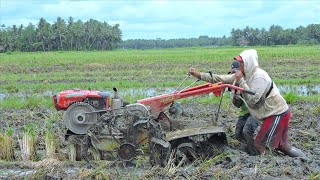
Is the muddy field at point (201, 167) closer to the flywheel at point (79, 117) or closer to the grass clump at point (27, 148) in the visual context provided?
the grass clump at point (27, 148)

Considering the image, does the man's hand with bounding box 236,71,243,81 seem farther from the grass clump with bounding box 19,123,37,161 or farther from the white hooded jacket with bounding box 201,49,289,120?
the grass clump with bounding box 19,123,37,161

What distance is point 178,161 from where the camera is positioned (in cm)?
597

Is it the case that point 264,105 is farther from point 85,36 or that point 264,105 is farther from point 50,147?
point 85,36

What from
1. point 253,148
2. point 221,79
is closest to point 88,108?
point 221,79

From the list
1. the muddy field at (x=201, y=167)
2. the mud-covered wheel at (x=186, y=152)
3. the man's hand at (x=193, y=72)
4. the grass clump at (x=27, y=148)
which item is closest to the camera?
the muddy field at (x=201, y=167)

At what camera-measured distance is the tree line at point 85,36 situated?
77.1m

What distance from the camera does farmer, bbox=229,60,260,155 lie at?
21.1 ft

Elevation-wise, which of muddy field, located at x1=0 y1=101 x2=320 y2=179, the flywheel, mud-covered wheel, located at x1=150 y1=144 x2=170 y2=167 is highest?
the flywheel


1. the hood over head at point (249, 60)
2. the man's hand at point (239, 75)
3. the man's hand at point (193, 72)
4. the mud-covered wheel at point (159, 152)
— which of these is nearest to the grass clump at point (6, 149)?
the mud-covered wheel at point (159, 152)

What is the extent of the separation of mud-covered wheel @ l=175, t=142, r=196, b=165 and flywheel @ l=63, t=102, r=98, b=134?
121 cm

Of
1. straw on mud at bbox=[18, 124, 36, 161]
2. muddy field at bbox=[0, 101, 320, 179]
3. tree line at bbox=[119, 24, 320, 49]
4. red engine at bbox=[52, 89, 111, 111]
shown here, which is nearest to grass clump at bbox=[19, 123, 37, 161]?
straw on mud at bbox=[18, 124, 36, 161]

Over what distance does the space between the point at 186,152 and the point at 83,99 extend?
155 centimetres

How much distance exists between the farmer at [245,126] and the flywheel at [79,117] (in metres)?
1.98

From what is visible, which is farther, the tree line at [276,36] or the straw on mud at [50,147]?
the tree line at [276,36]
